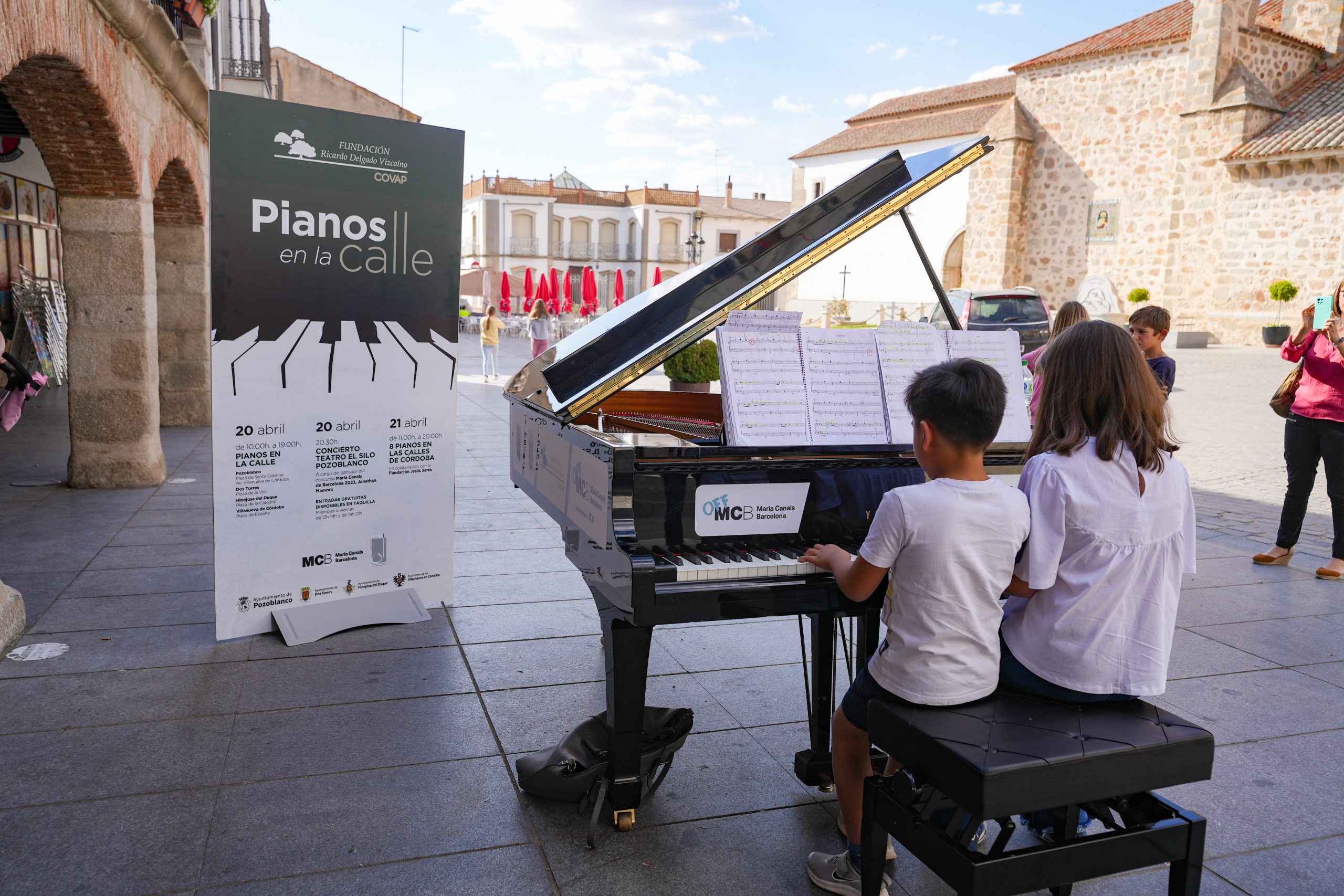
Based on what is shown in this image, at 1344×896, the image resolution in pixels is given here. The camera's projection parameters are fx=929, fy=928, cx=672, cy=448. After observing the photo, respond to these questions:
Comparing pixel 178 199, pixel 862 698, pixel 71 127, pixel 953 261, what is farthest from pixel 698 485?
pixel 953 261

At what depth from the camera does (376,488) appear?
4160mm

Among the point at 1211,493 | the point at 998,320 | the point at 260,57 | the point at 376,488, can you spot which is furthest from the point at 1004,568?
the point at 260,57

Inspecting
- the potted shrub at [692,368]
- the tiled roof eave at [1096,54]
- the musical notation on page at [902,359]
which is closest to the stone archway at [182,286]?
the potted shrub at [692,368]

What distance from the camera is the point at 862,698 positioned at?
2.22m

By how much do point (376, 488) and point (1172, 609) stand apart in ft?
10.5

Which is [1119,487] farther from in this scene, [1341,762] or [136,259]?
[136,259]

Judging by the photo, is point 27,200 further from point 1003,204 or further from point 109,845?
point 1003,204

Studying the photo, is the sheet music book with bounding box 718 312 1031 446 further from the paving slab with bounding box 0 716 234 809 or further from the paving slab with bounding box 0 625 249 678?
the paving slab with bounding box 0 625 249 678

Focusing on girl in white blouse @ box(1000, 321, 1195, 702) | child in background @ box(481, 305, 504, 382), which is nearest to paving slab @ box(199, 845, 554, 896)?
girl in white blouse @ box(1000, 321, 1195, 702)

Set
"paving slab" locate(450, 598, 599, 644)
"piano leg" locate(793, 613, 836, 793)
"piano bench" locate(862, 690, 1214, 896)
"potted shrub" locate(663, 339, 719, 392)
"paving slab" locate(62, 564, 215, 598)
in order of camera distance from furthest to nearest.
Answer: "potted shrub" locate(663, 339, 719, 392)
"paving slab" locate(62, 564, 215, 598)
"paving slab" locate(450, 598, 599, 644)
"piano leg" locate(793, 613, 836, 793)
"piano bench" locate(862, 690, 1214, 896)

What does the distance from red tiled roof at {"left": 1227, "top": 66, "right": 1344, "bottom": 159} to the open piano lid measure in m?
19.3

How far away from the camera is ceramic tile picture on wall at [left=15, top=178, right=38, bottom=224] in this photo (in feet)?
35.3

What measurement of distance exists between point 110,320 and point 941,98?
96.9 feet

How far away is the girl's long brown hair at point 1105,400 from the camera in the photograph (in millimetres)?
2074
